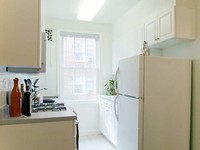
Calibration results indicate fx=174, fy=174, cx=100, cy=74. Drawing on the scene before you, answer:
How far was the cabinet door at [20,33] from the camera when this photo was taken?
143 centimetres

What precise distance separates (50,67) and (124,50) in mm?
1796

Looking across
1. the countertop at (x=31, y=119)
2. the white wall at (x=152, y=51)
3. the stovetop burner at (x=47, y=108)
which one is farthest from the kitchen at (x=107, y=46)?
the countertop at (x=31, y=119)

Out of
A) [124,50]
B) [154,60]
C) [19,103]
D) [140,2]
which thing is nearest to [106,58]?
[124,50]

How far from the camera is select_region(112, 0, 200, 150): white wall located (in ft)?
7.59

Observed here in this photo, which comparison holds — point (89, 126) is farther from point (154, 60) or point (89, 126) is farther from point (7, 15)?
point (7, 15)

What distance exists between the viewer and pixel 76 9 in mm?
3650

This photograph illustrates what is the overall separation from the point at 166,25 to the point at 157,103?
111 cm

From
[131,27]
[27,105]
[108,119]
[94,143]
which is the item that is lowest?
[94,143]

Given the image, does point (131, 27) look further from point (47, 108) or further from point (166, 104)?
point (47, 108)

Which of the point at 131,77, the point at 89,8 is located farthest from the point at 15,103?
the point at 89,8

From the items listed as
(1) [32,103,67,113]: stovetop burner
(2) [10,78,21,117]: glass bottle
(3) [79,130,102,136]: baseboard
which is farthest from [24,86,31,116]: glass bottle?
(3) [79,130,102,136]: baseboard

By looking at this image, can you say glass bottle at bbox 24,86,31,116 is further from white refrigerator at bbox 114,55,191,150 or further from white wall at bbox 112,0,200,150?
white wall at bbox 112,0,200,150

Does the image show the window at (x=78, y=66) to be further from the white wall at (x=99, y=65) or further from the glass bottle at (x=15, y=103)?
the glass bottle at (x=15, y=103)

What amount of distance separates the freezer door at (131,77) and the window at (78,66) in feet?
6.30
